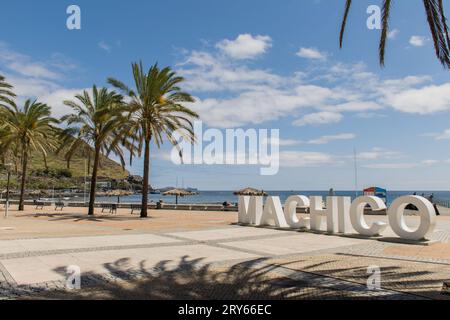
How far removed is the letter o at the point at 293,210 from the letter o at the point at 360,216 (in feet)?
8.50

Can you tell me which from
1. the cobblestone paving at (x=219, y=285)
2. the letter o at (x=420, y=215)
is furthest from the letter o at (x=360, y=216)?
the cobblestone paving at (x=219, y=285)

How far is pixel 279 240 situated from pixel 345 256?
12.6 feet

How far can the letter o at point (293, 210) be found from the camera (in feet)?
60.6

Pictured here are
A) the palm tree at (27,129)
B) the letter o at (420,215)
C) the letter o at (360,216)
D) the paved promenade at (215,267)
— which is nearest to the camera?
the paved promenade at (215,267)

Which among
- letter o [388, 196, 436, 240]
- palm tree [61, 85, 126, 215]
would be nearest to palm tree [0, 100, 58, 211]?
palm tree [61, 85, 126, 215]

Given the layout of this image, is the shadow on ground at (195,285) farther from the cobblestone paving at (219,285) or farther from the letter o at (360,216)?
the letter o at (360,216)

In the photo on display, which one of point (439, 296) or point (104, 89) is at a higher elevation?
point (104, 89)

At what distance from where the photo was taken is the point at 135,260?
1006 centimetres

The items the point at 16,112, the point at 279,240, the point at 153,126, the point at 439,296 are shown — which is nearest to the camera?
the point at 439,296

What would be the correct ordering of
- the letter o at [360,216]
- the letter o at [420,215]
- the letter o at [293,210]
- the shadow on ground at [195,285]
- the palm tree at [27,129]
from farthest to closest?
the palm tree at [27,129]
the letter o at [293,210]
the letter o at [360,216]
the letter o at [420,215]
the shadow on ground at [195,285]

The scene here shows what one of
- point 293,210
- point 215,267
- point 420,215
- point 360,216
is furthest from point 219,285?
point 293,210

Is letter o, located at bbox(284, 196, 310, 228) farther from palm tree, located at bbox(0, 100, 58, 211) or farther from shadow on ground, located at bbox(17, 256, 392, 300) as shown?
palm tree, located at bbox(0, 100, 58, 211)
